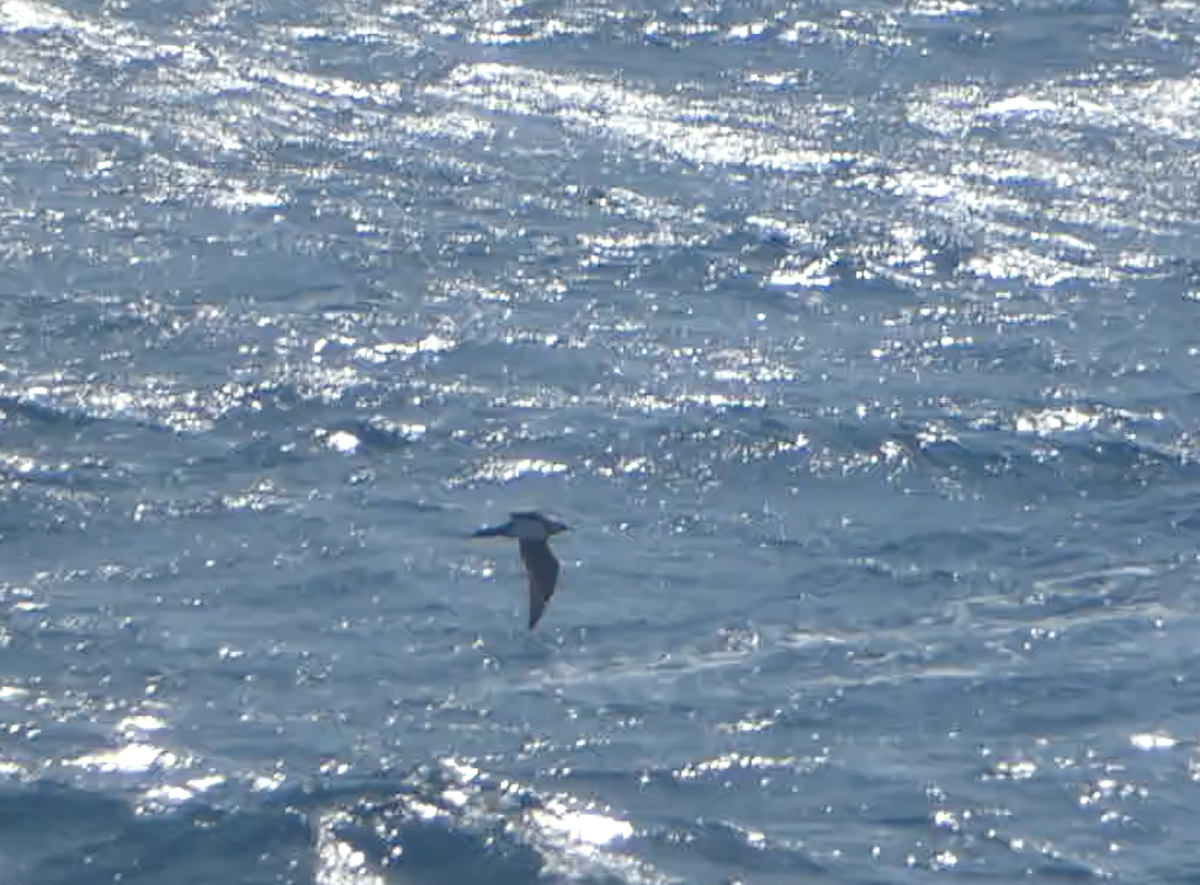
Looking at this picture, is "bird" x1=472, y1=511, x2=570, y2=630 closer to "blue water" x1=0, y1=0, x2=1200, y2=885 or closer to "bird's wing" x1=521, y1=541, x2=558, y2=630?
"bird's wing" x1=521, y1=541, x2=558, y2=630

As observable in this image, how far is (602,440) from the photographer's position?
87.6 feet

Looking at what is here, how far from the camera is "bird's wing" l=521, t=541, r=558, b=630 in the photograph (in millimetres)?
20797

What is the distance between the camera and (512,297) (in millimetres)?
29422

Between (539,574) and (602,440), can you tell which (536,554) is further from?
(602,440)

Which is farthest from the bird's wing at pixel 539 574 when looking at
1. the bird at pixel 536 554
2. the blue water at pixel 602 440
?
the blue water at pixel 602 440

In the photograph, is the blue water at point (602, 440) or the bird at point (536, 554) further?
the blue water at point (602, 440)

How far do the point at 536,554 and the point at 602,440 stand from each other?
507 cm

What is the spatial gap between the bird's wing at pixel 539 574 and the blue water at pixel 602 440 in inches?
52.2

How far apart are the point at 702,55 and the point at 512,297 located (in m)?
7.42

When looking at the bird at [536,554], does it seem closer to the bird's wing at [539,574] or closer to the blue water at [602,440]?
the bird's wing at [539,574]

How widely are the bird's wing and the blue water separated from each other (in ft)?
4.35

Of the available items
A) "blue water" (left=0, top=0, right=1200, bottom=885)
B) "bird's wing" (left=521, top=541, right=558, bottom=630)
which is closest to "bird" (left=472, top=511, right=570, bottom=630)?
"bird's wing" (left=521, top=541, right=558, bottom=630)

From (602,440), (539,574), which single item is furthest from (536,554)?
(602,440)

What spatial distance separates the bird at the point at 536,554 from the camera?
20875 mm
